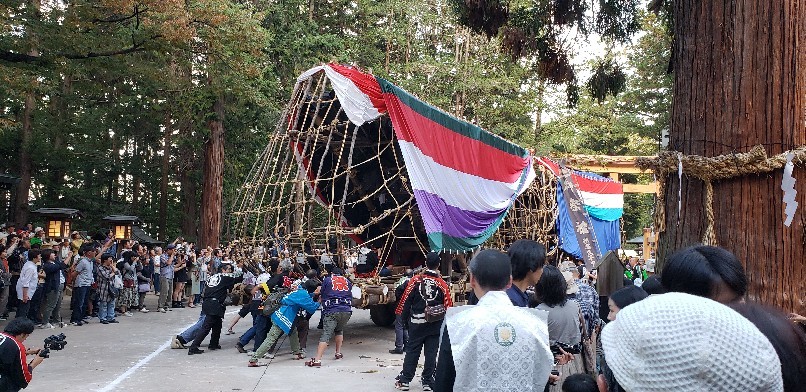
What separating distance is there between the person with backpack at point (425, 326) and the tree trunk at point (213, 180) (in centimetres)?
1513

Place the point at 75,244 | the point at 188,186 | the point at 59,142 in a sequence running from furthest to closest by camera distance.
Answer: the point at 188,186, the point at 59,142, the point at 75,244

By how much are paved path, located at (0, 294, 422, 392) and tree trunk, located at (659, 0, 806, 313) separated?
5.60 meters

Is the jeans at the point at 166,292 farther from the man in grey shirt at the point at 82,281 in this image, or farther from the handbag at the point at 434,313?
the handbag at the point at 434,313

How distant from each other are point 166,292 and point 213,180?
5.78 meters

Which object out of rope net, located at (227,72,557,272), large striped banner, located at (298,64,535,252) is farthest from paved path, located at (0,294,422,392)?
large striped banner, located at (298,64,535,252)

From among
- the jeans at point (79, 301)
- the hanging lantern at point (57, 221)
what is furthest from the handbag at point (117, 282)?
the hanging lantern at point (57, 221)

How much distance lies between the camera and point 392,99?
37.8ft

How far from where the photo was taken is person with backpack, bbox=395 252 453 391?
26.8ft

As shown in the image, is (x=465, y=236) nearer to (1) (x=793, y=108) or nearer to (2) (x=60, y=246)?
(1) (x=793, y=108)

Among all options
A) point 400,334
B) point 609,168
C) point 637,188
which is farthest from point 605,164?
point 400,334

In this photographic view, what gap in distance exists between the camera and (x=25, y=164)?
2717 centimetres

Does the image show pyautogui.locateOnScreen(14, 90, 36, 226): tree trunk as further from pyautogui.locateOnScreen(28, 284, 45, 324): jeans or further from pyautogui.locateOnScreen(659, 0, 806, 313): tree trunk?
pyautogui.locateOnScreen(659, 0, 806, 313): tree trunk

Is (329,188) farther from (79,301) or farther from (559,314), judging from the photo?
(559,314)

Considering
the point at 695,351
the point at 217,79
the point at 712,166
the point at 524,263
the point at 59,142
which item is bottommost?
the point at 695,351
